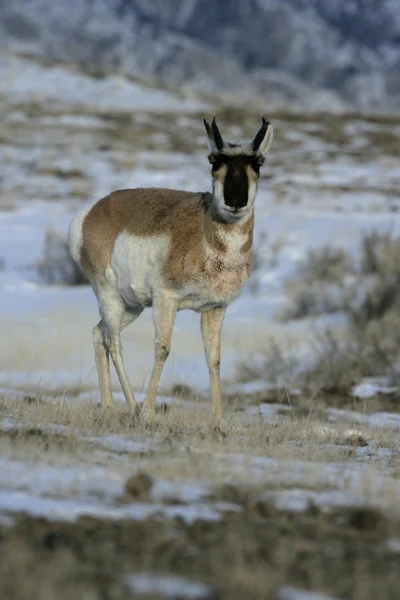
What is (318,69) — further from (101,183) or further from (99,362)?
(99,362)

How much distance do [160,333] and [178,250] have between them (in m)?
0.63

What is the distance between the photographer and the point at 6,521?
3.81m

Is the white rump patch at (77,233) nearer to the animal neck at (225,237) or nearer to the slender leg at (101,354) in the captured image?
the slender leg at (101,354)

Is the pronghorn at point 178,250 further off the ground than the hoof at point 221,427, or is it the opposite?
the pronghorn at point 178,250

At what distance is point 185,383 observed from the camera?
1180 cm

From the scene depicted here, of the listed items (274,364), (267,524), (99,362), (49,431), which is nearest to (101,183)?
(274,364)

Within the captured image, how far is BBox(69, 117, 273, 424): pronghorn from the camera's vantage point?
7.18 meters

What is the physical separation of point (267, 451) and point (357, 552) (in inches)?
75.8

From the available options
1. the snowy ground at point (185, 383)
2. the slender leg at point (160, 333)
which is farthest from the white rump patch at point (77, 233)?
the slender leg at point (160, 333)

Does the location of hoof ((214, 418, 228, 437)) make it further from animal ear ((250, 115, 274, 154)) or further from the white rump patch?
the white rump patch

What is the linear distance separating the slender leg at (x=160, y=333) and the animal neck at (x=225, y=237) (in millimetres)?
481

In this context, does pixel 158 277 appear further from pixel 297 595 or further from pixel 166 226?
pixel 297 595

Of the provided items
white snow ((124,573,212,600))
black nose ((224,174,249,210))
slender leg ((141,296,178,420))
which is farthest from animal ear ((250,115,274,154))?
white snow ((124,573,212,600))

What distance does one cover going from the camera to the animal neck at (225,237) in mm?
7352
